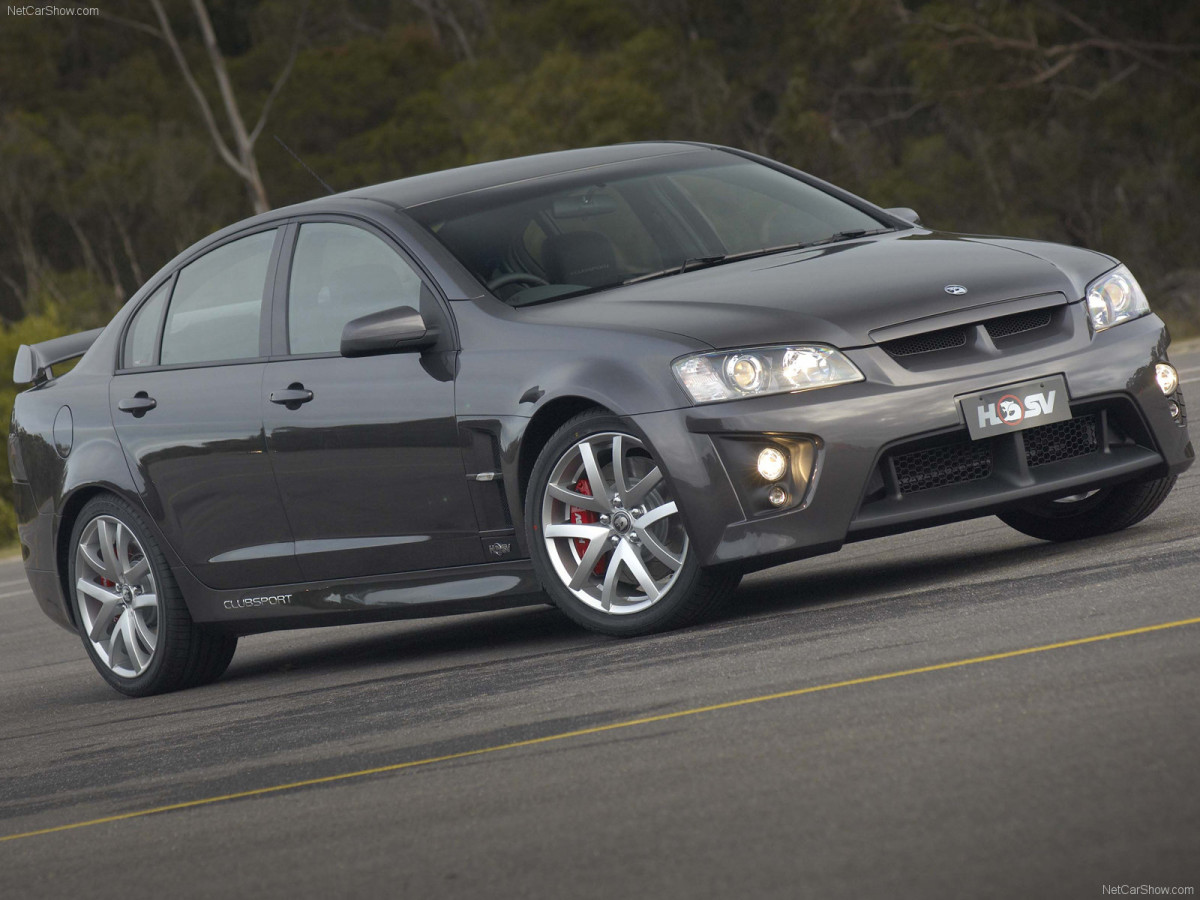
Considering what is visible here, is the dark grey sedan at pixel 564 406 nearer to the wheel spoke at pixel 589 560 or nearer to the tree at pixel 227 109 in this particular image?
the wheel spoke at pixel 589 560

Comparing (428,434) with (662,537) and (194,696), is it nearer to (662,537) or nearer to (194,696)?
(662,537)

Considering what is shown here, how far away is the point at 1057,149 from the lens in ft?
127

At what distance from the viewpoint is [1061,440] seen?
21.6ft

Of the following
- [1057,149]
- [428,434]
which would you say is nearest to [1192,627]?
[428,434]

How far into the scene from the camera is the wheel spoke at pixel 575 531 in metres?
6.56

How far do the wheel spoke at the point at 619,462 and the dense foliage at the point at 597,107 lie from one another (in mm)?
15056

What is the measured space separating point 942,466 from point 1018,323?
1.77 ft

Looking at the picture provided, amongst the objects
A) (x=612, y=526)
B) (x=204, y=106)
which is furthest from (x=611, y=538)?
(x=204, y=106)

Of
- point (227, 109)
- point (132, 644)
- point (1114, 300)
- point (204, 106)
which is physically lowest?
point (132, 644)

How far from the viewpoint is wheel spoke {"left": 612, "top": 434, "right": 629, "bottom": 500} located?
6.46 m

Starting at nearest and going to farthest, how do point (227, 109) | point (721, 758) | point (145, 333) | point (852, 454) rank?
1. point (721, 758)
2. point (852, 454)
3. point (145, 333)
4. point (227, 109)

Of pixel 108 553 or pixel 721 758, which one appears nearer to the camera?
pixel 721 758

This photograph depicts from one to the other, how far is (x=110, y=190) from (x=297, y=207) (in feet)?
151
